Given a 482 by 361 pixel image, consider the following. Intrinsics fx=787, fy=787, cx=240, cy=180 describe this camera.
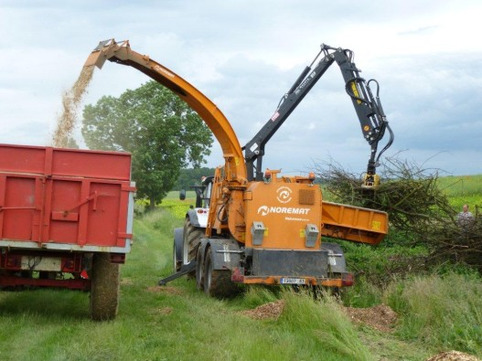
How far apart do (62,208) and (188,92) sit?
200 inches

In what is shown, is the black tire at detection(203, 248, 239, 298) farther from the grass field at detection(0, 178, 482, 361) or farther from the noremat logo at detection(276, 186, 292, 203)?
the noremat logo at detection(276, 186, 292, 203)

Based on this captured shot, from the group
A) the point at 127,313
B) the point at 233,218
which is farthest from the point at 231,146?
the point at 127,313

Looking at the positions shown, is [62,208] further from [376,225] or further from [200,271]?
[376,225]

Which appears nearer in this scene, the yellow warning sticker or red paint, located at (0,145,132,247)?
red paint, located at (0,145,132,247)

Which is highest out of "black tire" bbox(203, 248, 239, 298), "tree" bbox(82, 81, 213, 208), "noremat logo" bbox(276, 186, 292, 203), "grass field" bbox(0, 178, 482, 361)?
"tree" bbox(82, 81, 213, 208)

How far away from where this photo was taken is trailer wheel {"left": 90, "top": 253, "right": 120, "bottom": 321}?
10.9 meters

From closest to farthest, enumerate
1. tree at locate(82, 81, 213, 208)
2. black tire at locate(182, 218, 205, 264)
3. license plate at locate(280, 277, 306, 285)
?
1. license plate at locate(280, 277, 306, 285)
2. black tire at locate(182, 218, 205, 264)
3. tree at locate(82, 81, 213, 208)

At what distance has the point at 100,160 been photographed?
35.0 ft

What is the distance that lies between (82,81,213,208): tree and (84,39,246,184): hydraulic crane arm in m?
33.9

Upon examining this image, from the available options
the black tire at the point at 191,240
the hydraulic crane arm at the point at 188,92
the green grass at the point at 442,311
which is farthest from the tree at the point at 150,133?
the green grass at the point at 442,311

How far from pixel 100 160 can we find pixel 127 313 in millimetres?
2570

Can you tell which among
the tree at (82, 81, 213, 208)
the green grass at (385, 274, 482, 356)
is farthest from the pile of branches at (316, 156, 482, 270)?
the tree at (82, 81, 213, 208)

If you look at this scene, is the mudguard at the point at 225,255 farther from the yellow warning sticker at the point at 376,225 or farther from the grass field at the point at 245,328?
the yellow warning sticker at the point at 376,225

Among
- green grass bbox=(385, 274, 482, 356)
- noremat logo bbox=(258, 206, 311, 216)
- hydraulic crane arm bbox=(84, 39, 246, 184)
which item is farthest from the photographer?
hydraulic crane arm bbox=(84, 39, 246, 184)
